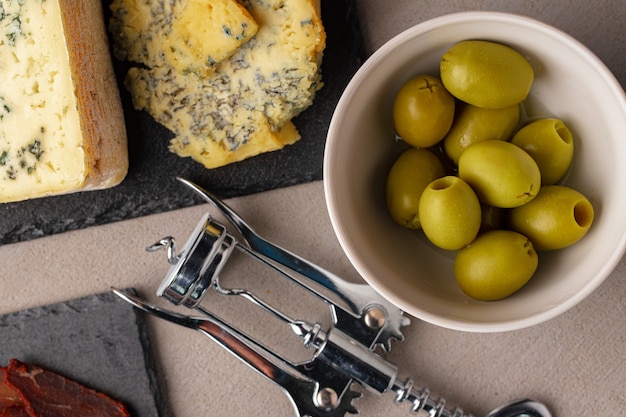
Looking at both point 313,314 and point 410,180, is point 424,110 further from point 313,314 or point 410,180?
point 313,314

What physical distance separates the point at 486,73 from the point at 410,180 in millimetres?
146

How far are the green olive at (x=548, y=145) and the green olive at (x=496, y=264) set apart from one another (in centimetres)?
9

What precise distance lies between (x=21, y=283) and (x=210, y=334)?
291 millimetres

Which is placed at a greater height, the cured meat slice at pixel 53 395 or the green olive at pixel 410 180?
the green olive at pixel 410 180

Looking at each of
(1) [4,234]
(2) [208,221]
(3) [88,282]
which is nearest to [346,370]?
(2) [208,221]

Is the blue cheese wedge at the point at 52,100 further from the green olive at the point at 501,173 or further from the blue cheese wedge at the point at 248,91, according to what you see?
the green olive at the point at 501,173

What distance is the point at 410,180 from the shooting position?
79cm

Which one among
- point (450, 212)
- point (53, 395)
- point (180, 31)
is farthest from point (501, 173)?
point (53, 395)

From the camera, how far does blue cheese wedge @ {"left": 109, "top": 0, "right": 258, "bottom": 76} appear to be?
822mm

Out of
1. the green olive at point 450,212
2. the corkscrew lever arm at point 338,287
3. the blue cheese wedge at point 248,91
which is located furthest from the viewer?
the corkscrew lever arm at point 338,287

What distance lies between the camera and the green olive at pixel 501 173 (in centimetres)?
73

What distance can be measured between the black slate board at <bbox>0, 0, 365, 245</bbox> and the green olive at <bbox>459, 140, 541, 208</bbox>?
26cm

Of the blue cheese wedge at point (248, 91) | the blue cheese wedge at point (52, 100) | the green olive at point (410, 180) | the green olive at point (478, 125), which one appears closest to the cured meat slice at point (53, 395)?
the blue cheese wedge at point (52, 100)

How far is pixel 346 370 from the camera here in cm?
92
